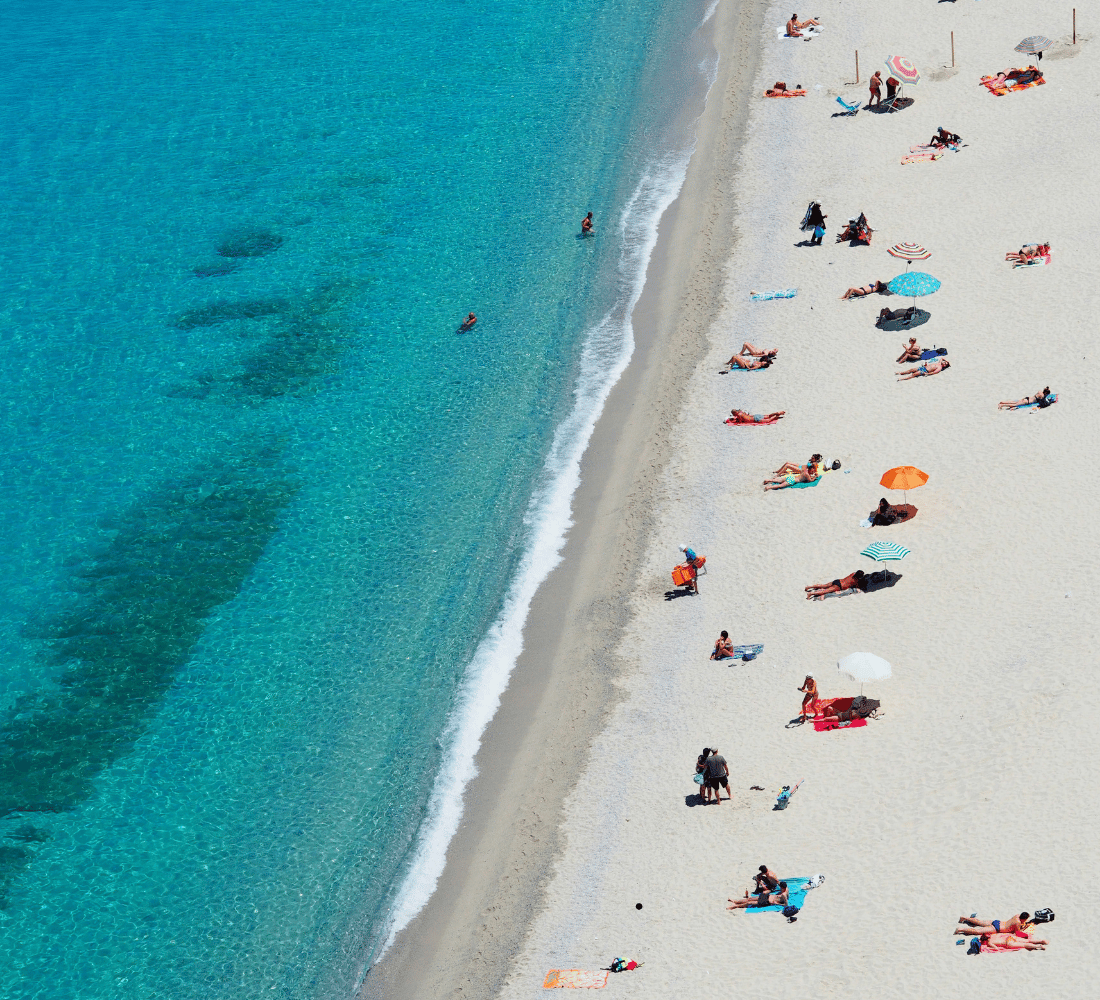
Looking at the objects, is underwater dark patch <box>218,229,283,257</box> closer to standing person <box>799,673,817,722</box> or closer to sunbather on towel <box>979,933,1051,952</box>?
standing person <box>799,673,817,722</box>

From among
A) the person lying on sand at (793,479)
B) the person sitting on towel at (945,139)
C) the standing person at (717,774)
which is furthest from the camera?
the person sitting on towel at (945,139)

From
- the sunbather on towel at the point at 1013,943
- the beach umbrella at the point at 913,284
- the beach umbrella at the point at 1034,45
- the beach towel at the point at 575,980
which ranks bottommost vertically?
the beach towel at the point at 575,980

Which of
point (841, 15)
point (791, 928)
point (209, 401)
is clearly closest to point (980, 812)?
point (791, 928)

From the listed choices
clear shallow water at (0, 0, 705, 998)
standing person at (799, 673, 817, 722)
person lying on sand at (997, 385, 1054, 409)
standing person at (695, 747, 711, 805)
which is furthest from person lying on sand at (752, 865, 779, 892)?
person lying on sand at (997, 385, 1054, 409)

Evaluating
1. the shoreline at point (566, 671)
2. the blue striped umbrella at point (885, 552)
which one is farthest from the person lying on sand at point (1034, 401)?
the shoreline at point (566, 671)

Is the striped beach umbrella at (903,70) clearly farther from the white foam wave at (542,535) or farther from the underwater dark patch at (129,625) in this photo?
the underwater dark patch at (129,625)

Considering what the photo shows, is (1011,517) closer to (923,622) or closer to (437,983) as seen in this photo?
(923,622)
